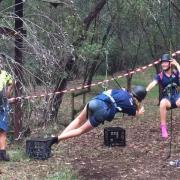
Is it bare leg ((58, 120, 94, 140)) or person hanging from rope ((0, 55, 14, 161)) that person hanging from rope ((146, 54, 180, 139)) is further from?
person hanging from rope ((0, 55, 14, 161))

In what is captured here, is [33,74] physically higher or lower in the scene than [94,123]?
higher

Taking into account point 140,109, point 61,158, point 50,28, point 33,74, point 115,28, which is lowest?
point 61,158

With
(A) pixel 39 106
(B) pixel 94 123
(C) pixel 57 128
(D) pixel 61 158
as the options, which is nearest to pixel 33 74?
(A) pixel 39 106

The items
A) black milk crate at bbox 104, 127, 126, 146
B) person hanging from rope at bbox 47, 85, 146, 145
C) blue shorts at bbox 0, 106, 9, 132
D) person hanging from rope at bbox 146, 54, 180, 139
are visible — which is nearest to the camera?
person hanging from rope at bbox 47, 85, 146, 145

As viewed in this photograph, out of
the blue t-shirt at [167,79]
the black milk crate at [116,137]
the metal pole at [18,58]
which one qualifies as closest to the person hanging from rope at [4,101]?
the metal pole at [18,58]

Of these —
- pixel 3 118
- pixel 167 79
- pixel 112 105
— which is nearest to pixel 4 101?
pixel 3 118

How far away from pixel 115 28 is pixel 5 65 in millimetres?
8979

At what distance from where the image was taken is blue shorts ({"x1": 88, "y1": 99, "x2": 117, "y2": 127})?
747cm

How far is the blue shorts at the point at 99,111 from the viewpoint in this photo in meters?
7.47

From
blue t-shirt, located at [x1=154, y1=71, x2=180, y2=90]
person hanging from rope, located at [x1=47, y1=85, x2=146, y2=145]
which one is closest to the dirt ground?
person hanging from rope, located at [x1=47, y1=85, x2=146, y2=145]

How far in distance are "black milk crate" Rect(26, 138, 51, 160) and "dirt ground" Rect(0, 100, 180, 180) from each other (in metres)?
0.10

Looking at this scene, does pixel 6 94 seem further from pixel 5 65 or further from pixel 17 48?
pixel 17 48

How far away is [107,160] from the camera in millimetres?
8695

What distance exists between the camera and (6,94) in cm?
851
